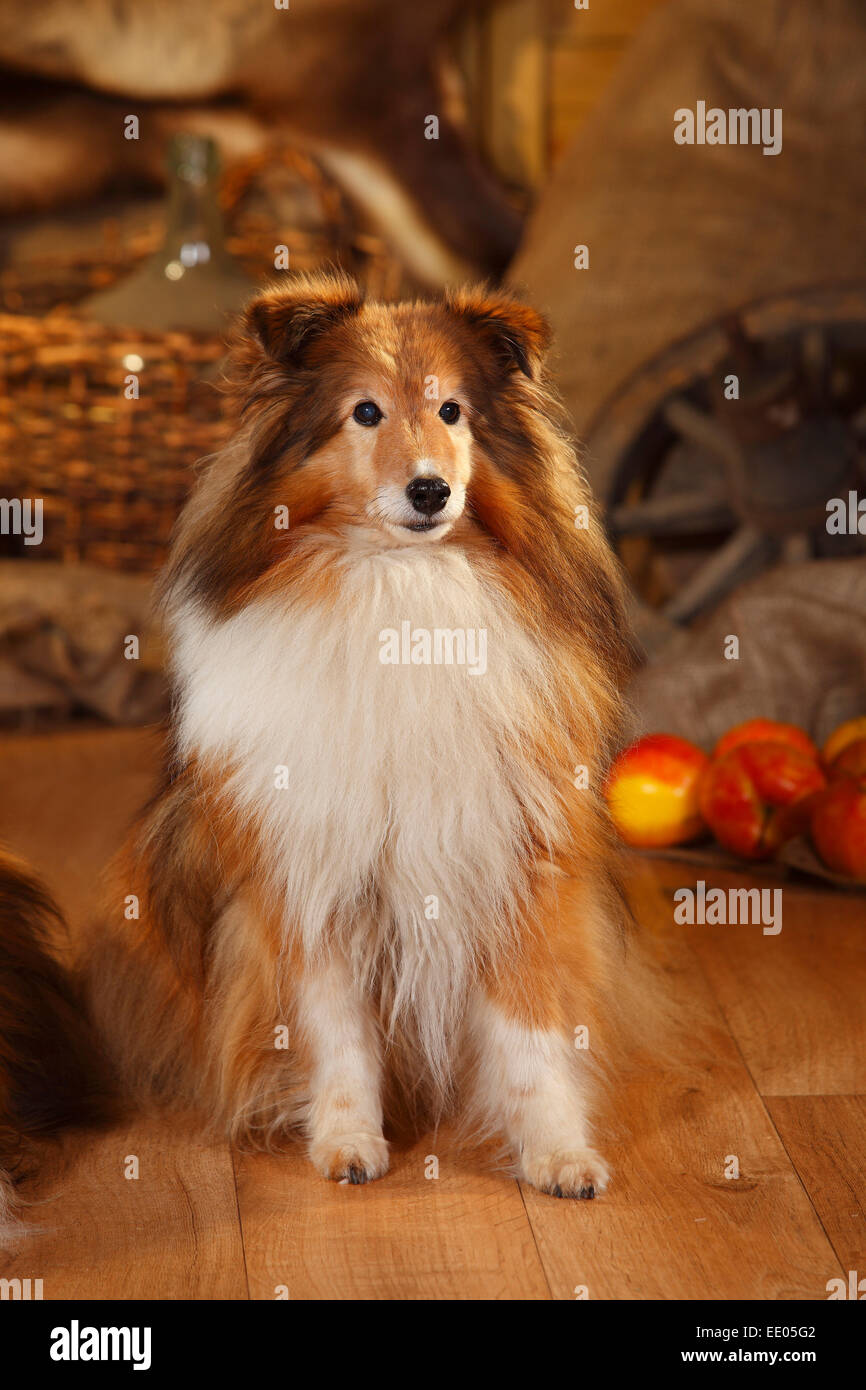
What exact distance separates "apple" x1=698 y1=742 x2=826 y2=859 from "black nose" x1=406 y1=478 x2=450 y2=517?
142 centimetres

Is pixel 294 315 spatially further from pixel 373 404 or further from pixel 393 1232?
pixel 393 1232

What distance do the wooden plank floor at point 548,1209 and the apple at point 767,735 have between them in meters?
0.73

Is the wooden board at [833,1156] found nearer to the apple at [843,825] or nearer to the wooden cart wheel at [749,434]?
the apple at [843,825]

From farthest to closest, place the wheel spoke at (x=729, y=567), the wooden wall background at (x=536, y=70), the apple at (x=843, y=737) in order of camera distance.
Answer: the wooden wall background at (x=536, y=70), the wheel spoke at (x=729, y=567), the apple at (x=843, y=737)

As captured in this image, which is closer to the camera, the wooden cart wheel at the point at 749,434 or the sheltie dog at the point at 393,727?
the sheltie dog at the point at 393,727

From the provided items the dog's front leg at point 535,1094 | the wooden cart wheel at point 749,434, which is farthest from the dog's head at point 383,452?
the wooden cart wheel at point 749,434

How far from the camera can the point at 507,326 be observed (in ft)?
6.90

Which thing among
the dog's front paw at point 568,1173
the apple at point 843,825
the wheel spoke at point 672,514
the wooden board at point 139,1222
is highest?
the wheel spoke at point 672,514

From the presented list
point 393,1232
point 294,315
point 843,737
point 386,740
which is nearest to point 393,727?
point 386,740

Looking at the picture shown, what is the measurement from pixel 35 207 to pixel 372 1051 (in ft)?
11.9

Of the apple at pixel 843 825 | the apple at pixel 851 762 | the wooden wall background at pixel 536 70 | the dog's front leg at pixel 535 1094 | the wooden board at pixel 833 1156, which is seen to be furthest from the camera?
the wooden wall background at pixel 536 70

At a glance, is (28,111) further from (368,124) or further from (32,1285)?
(32,1285)

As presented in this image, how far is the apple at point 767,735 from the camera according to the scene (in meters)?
3.33

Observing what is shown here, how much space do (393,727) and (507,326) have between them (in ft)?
1.78
